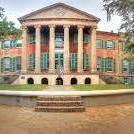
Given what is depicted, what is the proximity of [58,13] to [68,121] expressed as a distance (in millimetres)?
39561

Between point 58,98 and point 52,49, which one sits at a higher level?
point 52,49

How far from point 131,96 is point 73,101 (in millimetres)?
4793

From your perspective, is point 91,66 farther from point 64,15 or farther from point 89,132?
point 89,132

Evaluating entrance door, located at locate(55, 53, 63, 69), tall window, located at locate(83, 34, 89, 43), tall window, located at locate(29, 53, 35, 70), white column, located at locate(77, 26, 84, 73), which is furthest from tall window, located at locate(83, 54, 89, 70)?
tall window, located at locate(29, 53, 35, 70)

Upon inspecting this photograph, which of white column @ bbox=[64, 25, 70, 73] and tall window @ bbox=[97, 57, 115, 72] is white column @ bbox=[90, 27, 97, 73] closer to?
white column @ bbox=[64, 25, 70, 73]

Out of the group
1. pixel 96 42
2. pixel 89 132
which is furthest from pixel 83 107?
Answer: pixel 96 42

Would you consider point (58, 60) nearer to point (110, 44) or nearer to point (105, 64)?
point (105, 64)

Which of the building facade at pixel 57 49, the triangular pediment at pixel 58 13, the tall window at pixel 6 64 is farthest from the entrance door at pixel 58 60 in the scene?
the tall window at pixel 6 64

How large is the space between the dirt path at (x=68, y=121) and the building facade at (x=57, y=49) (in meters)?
33.1

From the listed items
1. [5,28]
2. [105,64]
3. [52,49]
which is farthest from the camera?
[105,64]

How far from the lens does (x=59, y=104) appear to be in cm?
2031

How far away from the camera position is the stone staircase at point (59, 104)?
64.7 feet

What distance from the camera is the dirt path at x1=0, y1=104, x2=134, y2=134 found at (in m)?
13.8

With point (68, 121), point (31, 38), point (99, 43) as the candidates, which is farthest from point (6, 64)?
point (68, 121)
